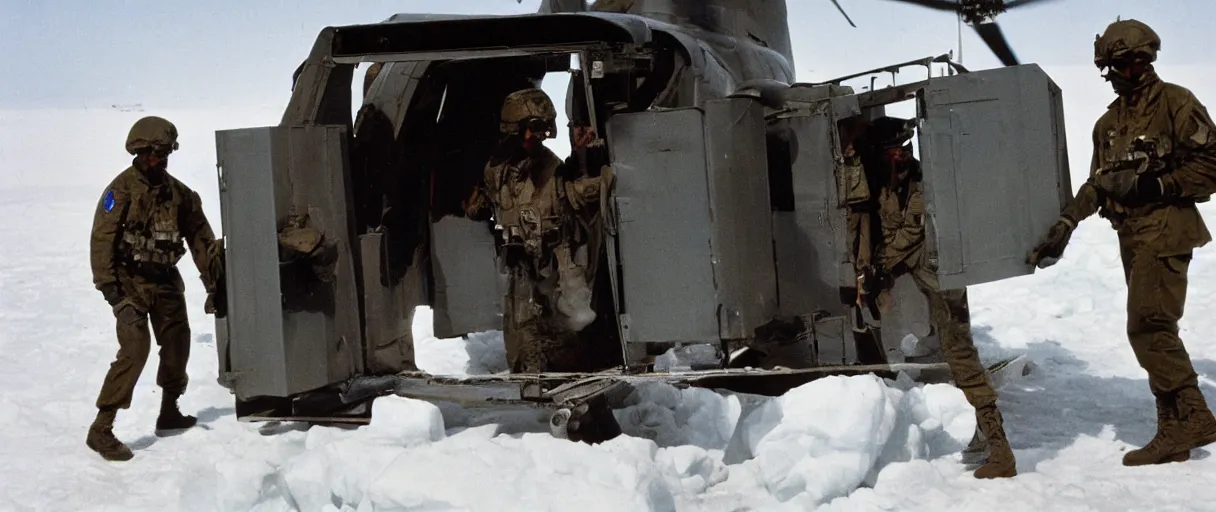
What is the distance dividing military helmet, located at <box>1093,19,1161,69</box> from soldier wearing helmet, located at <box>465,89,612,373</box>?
2427mm

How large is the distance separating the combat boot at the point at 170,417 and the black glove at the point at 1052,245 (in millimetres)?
4919

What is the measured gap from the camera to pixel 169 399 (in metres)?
6.81

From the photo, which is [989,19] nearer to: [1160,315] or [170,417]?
[1160,315]

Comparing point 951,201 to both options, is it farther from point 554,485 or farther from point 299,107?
point 299,107

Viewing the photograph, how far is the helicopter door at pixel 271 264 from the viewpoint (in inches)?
235

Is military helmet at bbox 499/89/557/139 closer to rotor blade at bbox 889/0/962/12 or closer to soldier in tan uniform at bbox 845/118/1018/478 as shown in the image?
soldier in tan uniform at bbox 845/118/1018/478

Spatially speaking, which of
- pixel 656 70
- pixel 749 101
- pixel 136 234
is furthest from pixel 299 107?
pixel 749 101

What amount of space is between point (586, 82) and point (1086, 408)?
3273mm

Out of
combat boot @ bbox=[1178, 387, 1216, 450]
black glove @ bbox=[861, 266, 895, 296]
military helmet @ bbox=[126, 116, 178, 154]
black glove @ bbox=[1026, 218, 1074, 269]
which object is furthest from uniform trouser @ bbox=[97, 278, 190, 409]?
combat boot @ bbox=[1178, 387, 1216, 450]

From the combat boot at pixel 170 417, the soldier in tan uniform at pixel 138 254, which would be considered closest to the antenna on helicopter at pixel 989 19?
the soldier in tan uniform at pixel 138 254

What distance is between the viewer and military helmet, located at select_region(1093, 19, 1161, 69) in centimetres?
483

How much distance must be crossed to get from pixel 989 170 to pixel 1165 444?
1410 mm

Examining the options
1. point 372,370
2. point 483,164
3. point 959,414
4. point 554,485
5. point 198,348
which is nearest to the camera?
point 554,485

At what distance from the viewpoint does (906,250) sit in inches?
221
